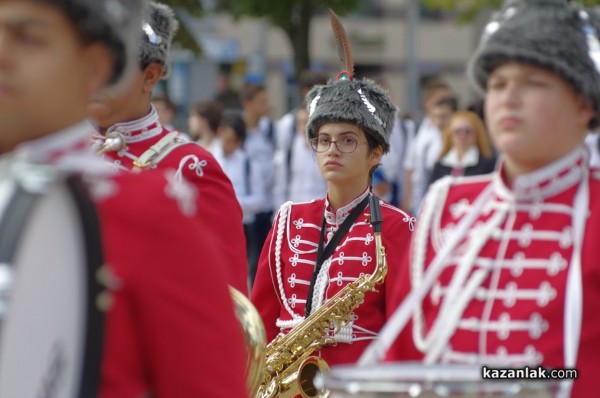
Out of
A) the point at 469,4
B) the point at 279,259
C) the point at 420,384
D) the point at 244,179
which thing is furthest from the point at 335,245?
the point at 469,4

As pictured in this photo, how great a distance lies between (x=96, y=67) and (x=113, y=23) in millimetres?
98

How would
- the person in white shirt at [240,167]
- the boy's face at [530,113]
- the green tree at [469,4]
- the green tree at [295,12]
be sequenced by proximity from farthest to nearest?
the green tree at [469,4] → the green tree at [295,12] → the person in white shirt at [240,167] → the boy's face at [530,113]

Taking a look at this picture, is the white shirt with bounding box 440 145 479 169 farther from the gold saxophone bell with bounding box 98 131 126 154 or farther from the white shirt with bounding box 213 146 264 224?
the gold saxophone bell with bounding box 98 131 126 154

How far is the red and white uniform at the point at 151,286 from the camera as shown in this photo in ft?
8.36

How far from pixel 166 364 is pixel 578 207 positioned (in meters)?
1.30

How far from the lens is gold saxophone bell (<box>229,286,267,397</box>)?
4.17 m

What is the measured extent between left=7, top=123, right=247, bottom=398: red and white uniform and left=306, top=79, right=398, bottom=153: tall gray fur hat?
400 cm

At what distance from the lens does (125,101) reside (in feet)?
18.3

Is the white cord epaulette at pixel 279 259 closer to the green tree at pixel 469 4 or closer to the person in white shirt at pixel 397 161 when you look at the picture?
the person in white shirt at pixel 397 161

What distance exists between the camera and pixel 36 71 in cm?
255

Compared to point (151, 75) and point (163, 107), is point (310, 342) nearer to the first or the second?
point (151, 75)

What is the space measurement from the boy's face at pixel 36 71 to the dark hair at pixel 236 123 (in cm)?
1062

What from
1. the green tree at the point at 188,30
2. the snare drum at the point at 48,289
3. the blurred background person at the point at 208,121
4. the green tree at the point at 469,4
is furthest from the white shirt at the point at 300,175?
the green tree at the point at 469,4

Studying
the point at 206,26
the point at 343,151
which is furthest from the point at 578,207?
the point at 206,26
